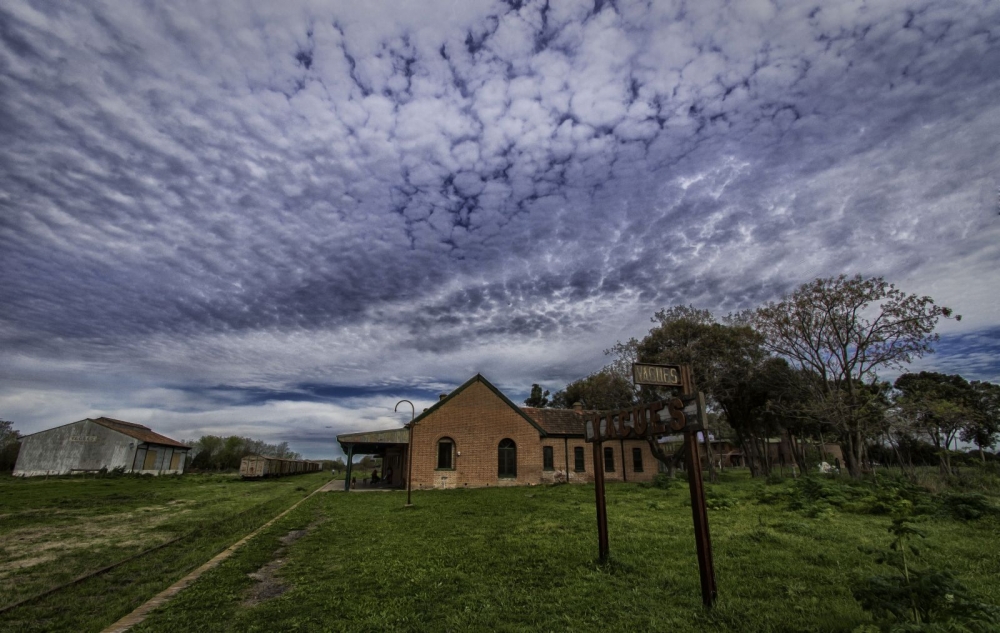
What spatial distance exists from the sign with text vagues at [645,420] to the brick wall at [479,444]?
64.7 ft

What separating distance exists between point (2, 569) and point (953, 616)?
15.0 meters

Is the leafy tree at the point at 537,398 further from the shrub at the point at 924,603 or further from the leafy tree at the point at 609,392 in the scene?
the shrub at the point at 924,603

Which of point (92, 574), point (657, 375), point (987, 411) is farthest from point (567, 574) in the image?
point (987, 411)

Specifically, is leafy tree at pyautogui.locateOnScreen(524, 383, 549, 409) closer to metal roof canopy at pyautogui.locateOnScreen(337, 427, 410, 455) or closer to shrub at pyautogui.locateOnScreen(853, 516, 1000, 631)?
metal roof canopy at pyautogui.locateOnScreen(337, 427, 410, 455)

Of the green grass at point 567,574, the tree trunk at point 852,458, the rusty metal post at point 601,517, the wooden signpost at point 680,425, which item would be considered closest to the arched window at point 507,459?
the green grass at point 567,574

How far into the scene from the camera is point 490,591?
654 centimetres

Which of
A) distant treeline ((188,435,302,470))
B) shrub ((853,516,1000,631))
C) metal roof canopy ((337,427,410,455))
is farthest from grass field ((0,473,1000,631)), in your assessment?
distant treeline ((188,435,302,470))

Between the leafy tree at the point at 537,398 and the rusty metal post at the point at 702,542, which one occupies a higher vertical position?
the leafy tree at the point at 537,398

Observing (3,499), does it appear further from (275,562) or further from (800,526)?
(800,526)

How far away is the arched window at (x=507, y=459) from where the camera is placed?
2803cm

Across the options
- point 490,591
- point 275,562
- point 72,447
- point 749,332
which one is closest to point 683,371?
point 490,591

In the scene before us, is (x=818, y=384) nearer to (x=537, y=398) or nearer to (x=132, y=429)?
(x=537, y=398)

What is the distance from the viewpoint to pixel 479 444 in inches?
1093

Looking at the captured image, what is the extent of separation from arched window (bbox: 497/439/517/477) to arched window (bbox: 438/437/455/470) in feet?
9.89
